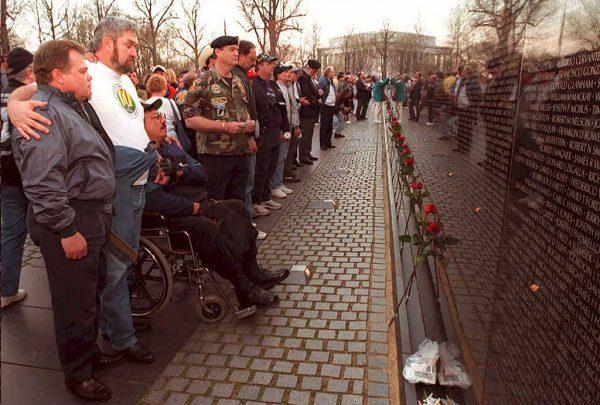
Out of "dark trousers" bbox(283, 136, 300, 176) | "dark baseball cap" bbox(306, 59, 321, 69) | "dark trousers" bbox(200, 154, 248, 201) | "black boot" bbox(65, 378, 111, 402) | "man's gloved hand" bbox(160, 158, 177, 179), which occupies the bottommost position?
"black boot" bbox(65, 378, 111, 402)

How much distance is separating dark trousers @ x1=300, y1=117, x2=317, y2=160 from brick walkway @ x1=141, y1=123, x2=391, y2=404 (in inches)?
216

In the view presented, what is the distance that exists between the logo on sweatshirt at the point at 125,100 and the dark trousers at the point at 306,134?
7897 millimetres

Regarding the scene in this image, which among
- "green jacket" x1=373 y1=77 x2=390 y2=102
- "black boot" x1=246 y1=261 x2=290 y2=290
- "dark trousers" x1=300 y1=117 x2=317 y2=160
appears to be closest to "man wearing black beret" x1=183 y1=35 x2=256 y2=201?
"black boot" x1=246 y1=261 x2=290 y2=290

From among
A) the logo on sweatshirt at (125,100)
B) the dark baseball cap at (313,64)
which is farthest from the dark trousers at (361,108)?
the logo on sweatshirt at (125,100)

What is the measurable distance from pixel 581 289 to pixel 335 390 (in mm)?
1879

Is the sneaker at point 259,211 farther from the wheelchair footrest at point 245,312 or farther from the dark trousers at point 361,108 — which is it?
the dark trousers at point 361,108

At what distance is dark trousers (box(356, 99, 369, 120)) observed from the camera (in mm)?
22000

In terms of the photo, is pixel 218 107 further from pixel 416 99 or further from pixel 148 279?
pixel 416 99

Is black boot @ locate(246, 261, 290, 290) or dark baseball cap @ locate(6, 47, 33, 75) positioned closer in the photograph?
dark baseball cap @ locate(6, 47, 33, 75)

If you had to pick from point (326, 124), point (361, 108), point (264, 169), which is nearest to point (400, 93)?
point (326, 124)

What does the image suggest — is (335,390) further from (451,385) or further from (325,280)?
(325,280)

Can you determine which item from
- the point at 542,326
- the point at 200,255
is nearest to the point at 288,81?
the point at 200,255

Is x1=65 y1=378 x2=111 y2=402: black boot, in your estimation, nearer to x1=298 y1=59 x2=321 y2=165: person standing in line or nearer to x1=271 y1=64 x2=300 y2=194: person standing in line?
x1=271 y1=64 x2=300 y2=194: person standing in line

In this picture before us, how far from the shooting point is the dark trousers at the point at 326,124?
12860 mm
